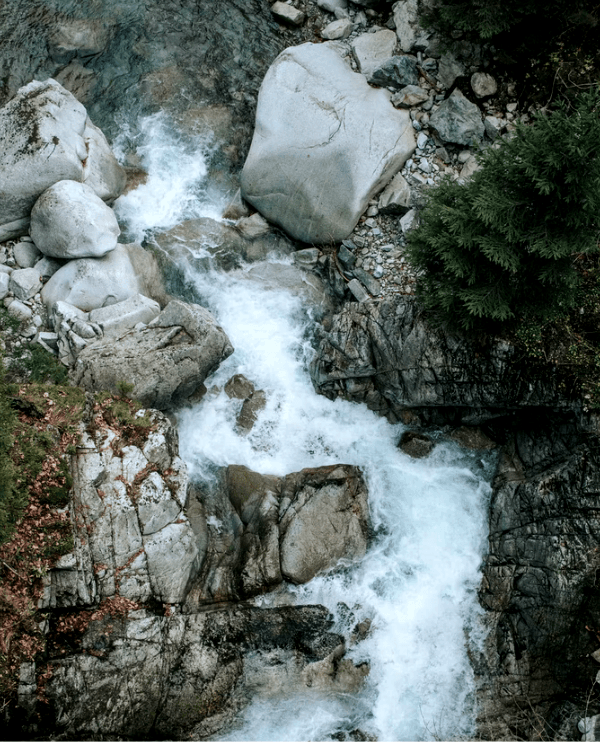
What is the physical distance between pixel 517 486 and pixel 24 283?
12621mm

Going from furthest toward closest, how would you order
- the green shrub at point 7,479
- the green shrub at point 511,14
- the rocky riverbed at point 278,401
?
the green shrub at point 511,14
the rocky riverbed at point 278,401
the green shrub at point 7,479

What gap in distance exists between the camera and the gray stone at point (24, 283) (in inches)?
542

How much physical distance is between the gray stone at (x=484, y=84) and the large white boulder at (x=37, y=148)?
10.0 m

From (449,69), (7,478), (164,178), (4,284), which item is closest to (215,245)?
(164,178)

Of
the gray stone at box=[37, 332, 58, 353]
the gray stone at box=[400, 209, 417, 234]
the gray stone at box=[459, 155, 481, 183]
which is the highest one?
the gray stone at box=[459, 155, 481, 183]

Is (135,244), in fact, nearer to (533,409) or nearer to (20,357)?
(20,357)

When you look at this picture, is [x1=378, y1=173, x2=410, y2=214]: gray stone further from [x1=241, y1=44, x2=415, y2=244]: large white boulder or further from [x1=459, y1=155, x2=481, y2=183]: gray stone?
[x1=459, y1=155, x2=481, y2=183]: gray stone

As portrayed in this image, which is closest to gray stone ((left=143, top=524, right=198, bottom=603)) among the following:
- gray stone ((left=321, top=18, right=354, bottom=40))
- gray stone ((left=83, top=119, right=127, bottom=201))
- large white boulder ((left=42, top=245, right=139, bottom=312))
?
large white boulder ((left=42, top=245, right=139, bottom=312))

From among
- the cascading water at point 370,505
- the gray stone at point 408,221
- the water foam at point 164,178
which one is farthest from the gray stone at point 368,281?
the water foam at point 164,178

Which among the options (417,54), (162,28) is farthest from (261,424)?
(162,28)

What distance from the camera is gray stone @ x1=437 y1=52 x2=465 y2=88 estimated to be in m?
14.5

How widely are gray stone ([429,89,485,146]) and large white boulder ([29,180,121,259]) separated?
8886mm

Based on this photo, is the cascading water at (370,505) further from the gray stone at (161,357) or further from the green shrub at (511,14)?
the green shrub at (511,14)

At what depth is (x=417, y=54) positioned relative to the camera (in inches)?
597
